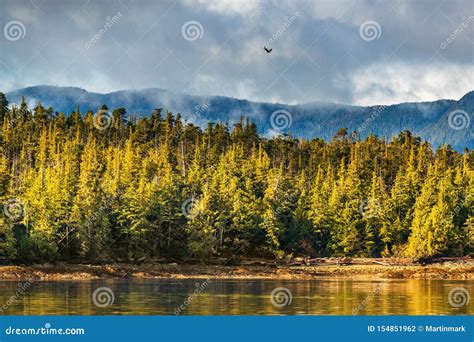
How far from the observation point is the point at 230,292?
5425cm

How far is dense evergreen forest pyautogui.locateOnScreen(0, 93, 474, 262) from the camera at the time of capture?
79.1 m

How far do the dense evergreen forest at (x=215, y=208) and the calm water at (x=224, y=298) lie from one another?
→ 16.6 metres

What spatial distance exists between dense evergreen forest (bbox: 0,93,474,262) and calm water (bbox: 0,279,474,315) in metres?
16.6

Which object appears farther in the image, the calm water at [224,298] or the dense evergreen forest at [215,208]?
the dense evergreen forest at [215,208]

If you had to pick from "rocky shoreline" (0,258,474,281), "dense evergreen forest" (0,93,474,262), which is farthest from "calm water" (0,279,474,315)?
"dense evergreen forest" (0,93,474,262)

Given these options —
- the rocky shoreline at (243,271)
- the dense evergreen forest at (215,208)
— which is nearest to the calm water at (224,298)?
the rocky shoreline at (243,271)

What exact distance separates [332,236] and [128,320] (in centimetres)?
6658

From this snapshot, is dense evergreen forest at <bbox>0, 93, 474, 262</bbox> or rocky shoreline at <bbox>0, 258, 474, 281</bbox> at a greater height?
dense evergreen forest at <bbox>0, 93, 474, 262</bbox>

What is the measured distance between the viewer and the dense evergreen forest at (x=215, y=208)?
79.1m

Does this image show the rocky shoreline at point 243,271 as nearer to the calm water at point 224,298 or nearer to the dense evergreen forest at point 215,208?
the dense evergreen forest at point 215,208

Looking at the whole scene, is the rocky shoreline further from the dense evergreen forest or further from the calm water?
the calm water

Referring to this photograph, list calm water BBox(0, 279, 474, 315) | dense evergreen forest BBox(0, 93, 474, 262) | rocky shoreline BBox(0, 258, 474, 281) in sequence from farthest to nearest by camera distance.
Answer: dense evergreen forest BBox(0, 93, 474, 262), rocky shoreline BBox(0, 258, 474, 281), calm water BBox(0, 279, 474, 315)

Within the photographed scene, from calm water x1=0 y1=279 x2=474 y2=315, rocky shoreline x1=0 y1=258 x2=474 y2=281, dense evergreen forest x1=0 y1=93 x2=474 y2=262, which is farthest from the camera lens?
dense evergreen forest x1=0 y1=93 x2=474 y2=262

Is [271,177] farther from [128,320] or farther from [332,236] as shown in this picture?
[128,320]
